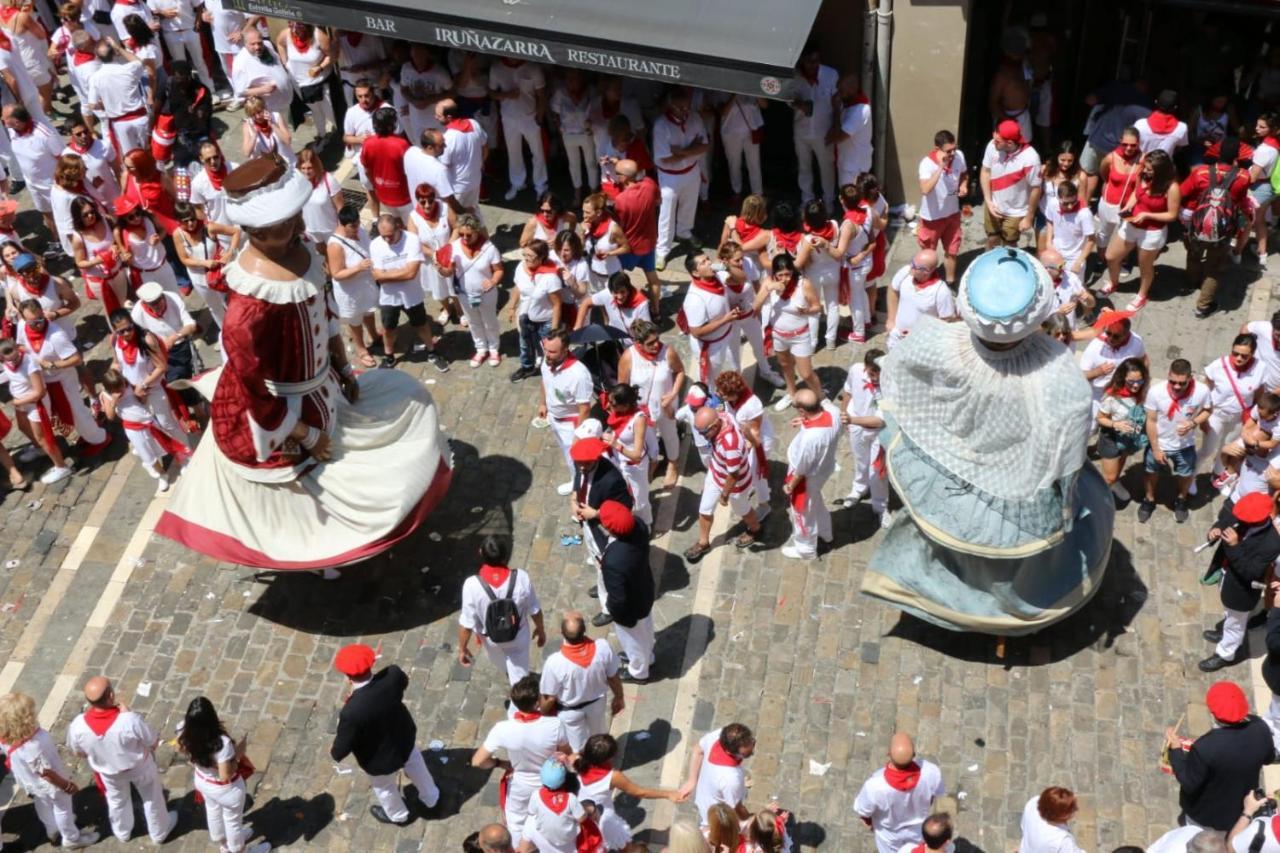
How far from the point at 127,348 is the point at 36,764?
3.97 meters


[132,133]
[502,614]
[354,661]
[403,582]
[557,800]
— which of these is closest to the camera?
[557,800]

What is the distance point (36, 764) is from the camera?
33.2ft

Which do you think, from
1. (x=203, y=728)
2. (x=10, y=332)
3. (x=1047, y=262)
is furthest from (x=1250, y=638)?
(x=10, y=332)

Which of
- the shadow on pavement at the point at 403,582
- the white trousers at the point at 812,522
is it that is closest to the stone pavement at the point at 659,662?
the shadow on pavement at the point at 403,582

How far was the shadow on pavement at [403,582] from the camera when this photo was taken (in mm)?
12164

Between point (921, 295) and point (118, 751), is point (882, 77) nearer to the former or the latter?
point (921, 295)

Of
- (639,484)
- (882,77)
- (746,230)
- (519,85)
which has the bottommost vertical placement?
(639,484)

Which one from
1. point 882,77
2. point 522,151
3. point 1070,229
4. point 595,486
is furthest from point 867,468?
Answer: point 522,151

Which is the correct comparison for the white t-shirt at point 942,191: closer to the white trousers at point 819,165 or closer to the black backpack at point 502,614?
the white trousers at point 819,165

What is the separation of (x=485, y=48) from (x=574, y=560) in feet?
18.6

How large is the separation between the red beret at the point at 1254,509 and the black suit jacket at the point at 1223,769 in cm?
168

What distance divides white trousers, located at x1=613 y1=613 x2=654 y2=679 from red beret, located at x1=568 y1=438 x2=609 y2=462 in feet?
3.96

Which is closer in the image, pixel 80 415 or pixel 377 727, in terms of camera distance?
pixel 377 727

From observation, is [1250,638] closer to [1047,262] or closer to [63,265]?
[1047,262]
